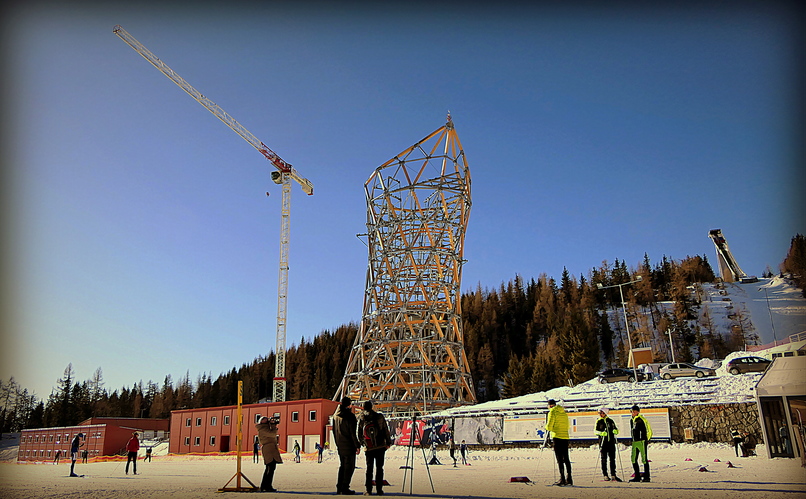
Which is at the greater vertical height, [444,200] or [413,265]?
[444,200]

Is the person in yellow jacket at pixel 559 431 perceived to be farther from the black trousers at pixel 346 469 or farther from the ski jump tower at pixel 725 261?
the ski jump tower at pixel 725 261

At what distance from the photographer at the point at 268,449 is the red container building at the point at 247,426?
2818cm

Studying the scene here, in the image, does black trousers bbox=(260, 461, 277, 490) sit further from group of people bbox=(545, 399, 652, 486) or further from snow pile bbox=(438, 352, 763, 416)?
snow pile bbox=(438, 352, 763, 416)

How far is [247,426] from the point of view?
45844 millimetres

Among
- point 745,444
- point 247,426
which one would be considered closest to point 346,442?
point 745,444

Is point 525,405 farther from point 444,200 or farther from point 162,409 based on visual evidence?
point 162,409

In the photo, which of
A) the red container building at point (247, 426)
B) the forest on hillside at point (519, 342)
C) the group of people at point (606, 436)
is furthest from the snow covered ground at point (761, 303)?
the group of people at point (606, 436)

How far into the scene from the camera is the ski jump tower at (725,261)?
252 feet

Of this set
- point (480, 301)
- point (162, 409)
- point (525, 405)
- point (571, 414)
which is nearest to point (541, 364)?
point (525, 405)

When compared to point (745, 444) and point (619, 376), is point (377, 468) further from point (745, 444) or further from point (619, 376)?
point (619, 376)

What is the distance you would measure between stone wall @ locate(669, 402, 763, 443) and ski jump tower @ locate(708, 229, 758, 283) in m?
62.7

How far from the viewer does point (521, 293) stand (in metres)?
99.4

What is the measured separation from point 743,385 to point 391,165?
27.4m

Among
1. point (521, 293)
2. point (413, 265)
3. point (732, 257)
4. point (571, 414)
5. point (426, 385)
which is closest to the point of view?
point (571, 414)
